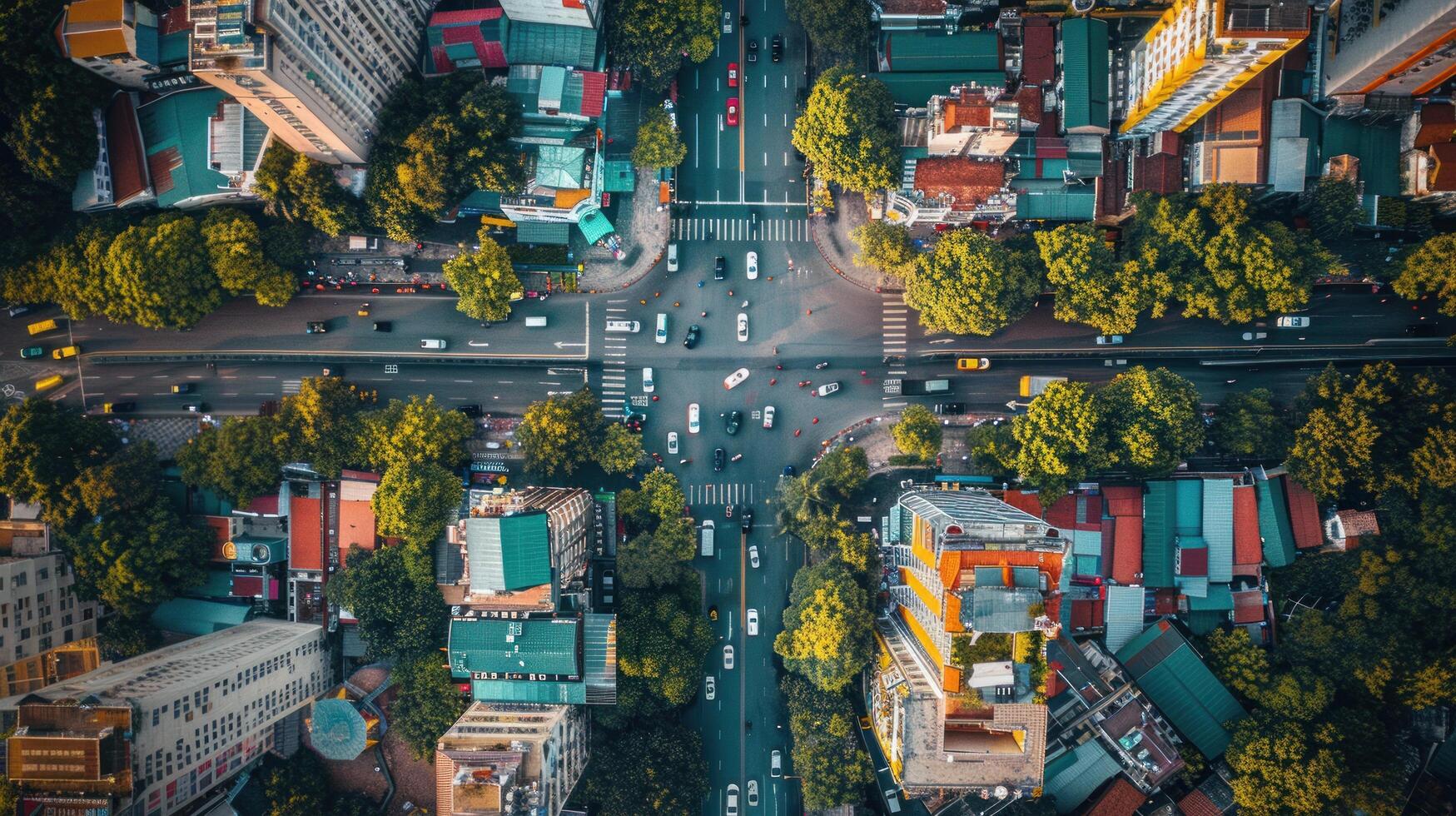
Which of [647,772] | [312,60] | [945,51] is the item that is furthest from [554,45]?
[647,772]

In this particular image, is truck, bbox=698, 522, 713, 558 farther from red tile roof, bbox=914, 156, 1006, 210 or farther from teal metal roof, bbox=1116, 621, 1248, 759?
teal metal roof, bbox=1116, 621, 1248, 759

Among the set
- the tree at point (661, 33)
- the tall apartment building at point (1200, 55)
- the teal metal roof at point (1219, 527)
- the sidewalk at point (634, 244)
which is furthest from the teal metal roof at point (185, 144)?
the teal metal roof at point (1219, 527)

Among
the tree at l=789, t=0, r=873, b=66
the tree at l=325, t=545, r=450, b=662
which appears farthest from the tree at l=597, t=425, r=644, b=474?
the tree at l=789, t=0, r=873, b=66

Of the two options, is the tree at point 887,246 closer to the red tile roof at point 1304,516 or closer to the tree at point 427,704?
the red tile roof at point 1304,516

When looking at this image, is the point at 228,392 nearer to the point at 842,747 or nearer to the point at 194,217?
the point at 194,217

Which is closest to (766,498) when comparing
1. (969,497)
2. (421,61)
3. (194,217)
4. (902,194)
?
(969,497)

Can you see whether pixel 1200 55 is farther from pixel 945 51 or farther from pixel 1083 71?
pixel 945 51
